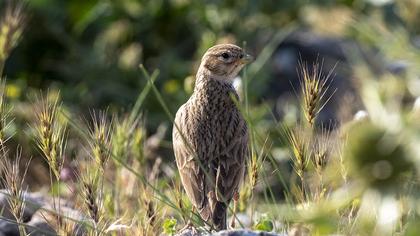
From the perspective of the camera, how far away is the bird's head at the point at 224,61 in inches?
247

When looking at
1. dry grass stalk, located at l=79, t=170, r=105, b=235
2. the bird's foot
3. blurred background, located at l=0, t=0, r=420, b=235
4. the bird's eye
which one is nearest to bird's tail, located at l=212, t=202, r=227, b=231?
the bird's foot

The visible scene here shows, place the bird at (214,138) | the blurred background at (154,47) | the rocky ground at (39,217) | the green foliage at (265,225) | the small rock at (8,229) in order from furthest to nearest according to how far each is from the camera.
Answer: the blurred background at (154,47)
the bird at (214,138)
the small rock at (8,229)
the rocky ground at (39,217)
the green foliage at (265,225)

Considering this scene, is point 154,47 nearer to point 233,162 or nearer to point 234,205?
point 233,162

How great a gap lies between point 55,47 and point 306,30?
104 inches

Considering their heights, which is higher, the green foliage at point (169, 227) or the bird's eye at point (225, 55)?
the bird's eye at point (225, 55)

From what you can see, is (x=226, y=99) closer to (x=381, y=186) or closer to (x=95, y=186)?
(x=95, y=186)

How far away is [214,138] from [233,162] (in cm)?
19

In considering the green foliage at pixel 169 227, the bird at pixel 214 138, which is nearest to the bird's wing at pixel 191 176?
the bird at pixel 214 138

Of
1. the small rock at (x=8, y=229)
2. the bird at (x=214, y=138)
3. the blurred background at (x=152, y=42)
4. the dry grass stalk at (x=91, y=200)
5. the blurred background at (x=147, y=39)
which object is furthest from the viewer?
the blurred background at (x=147, y=39)

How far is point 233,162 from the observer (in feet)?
18.3

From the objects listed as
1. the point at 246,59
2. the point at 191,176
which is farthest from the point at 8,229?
the point at 246,59

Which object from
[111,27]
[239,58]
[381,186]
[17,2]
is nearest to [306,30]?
[111,27]

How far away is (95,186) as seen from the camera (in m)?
4.29

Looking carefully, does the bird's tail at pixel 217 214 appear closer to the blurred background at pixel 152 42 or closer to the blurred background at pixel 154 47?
the blurred background at pixel 154 47
